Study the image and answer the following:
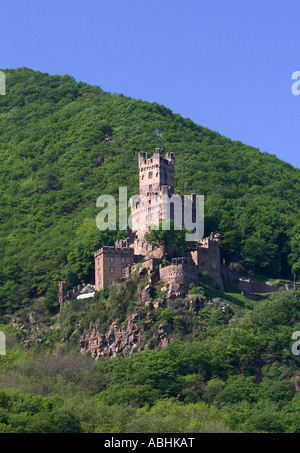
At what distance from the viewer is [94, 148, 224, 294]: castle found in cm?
13162

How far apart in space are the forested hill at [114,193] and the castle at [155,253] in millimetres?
4967

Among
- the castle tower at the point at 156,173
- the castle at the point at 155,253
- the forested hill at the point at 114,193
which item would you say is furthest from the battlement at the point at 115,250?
the castle tower at the point at 156,173

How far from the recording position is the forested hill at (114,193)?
492 feet

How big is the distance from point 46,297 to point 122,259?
11.6 m

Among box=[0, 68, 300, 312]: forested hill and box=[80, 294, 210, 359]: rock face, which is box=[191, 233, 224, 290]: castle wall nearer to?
box=[80, 294, 210, 359]: rock face

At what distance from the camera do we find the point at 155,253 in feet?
447

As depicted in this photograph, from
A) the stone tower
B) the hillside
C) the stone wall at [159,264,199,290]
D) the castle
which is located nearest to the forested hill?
the hillside

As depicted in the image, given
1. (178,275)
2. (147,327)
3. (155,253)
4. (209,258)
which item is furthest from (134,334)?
(209,258)

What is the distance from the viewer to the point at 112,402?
114 meters

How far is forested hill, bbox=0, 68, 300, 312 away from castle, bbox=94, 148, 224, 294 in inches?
196

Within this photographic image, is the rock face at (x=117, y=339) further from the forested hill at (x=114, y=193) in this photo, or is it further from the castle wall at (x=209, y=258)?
the forested hill at (x=114, y=193)

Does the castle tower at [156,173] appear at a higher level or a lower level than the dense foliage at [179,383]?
higher

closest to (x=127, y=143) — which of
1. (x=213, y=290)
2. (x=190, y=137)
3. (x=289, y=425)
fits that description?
(x=190, y=137)

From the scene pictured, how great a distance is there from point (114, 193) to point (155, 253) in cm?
3865
